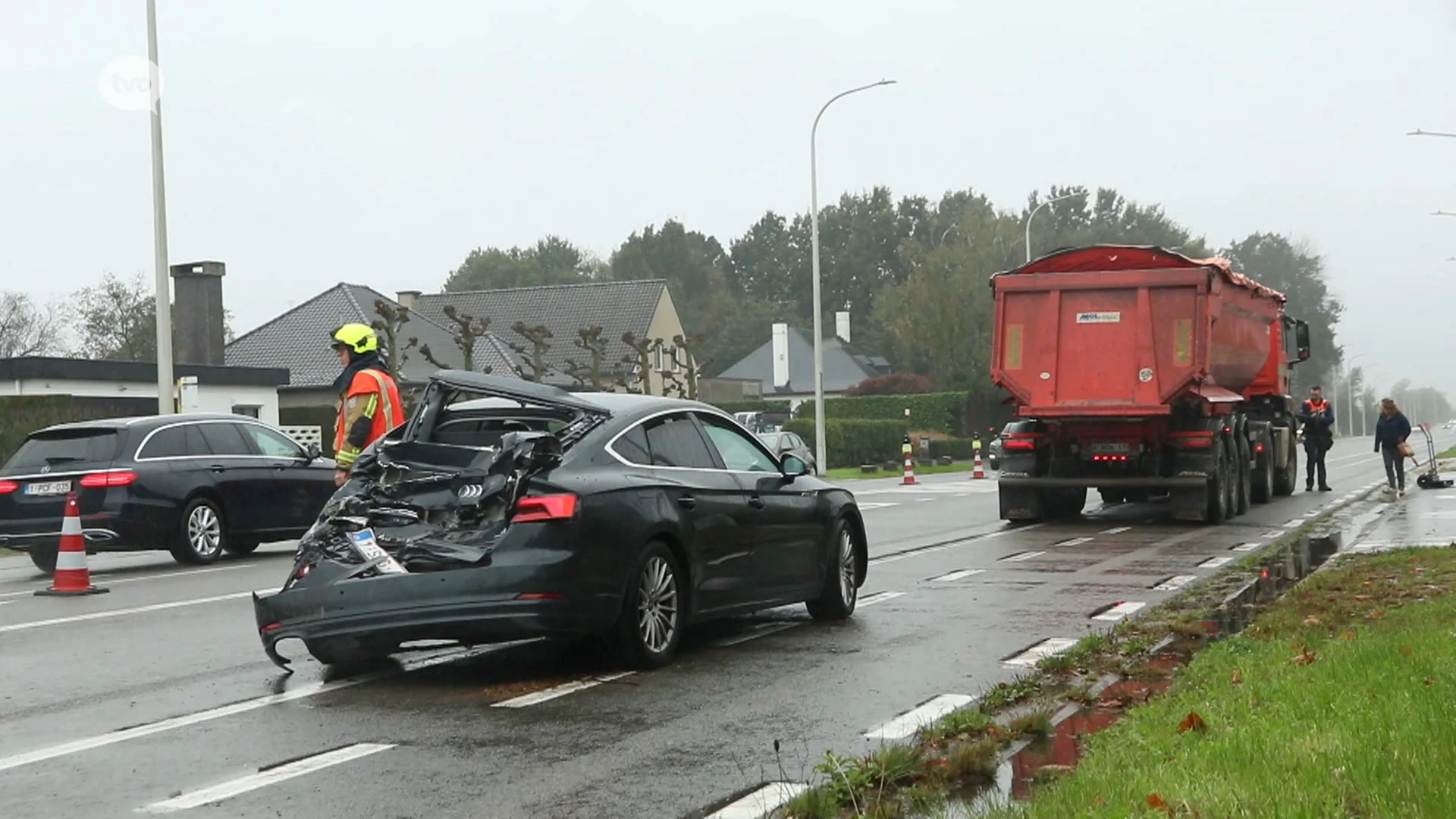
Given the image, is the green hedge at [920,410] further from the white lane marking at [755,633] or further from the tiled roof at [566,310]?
the white lane marking at [755,633]

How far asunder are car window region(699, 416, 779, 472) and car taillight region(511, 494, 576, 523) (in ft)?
5.86

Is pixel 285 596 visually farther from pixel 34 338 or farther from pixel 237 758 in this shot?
pixel 34 338

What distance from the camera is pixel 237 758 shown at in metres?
6.78

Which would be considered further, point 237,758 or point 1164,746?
point 237,758

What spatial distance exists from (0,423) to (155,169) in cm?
709

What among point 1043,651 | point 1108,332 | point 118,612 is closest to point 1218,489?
point 1108,332

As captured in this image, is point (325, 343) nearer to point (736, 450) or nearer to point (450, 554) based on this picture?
point (736, 450)

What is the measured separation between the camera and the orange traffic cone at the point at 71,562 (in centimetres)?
1399

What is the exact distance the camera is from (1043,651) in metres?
9.80

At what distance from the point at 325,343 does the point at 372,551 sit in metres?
56.7

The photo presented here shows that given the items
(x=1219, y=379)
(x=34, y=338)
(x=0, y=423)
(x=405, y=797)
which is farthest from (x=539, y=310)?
(x=405, y=797)

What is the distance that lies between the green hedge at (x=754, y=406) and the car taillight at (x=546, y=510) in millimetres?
55921

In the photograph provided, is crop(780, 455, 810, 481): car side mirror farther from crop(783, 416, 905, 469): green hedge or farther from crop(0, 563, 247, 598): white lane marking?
crop(783, 416, 905, 469): green hedge

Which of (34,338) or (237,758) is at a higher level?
(34,338)
